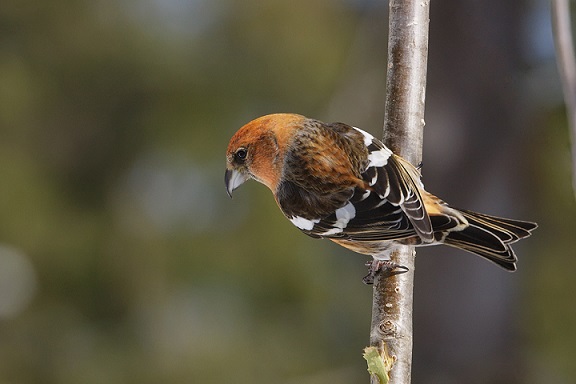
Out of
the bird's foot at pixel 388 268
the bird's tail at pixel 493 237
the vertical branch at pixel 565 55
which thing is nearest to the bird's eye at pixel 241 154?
the bird's foot at pixel 388 268

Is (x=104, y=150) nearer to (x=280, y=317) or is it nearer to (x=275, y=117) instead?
(x=280, y=317)

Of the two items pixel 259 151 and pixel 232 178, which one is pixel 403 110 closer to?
pixel 259 151

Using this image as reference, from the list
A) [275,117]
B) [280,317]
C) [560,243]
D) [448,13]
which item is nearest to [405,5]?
[275,117]

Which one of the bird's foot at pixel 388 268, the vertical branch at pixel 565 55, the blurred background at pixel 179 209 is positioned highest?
the blurred background at pixel 179 209

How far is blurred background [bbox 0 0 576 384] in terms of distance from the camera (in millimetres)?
7582

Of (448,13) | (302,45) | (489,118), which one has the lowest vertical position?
(489,118)

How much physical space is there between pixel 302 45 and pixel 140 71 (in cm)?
184

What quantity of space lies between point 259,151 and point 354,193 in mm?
394

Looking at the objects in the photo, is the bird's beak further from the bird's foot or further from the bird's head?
the bird's foot

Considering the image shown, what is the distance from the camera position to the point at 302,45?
902cm

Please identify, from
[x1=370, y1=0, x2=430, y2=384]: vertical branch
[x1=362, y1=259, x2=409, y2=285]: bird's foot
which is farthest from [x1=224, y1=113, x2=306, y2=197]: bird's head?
[x1=362, y1=259, x2=409, y2=285]: bird's foot

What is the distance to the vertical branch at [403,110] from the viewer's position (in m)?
2.39

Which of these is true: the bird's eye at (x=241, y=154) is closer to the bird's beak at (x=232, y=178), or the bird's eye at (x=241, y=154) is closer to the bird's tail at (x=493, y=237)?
the bird's beak at (x=232, y=178)

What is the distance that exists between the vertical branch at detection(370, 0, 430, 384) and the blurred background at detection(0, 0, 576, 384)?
4.08 m
